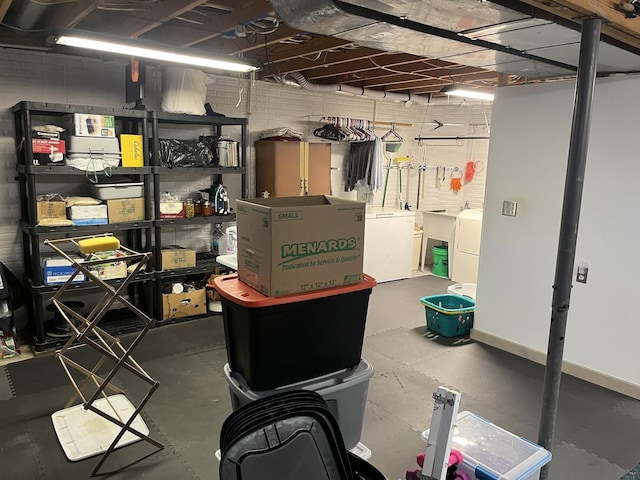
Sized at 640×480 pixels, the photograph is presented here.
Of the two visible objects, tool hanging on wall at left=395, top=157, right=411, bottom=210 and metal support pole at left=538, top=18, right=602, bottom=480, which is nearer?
metal support pole at left=538, top=18, right=602, bottom=480

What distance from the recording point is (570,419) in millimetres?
3184

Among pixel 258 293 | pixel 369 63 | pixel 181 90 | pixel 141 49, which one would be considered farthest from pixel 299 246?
pixel 369 63

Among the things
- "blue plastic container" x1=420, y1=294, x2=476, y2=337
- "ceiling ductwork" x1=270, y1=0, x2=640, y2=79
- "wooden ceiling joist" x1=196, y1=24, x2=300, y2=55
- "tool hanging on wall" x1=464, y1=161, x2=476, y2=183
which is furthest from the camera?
"tool hanging on wall" x1=464, y1=161, x2=476, y2=183

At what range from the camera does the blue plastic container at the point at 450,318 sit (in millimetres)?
4539

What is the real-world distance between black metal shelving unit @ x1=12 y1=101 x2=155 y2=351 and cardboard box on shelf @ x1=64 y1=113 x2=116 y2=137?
0.05 metres

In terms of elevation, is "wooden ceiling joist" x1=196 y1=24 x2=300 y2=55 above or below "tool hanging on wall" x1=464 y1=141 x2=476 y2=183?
above

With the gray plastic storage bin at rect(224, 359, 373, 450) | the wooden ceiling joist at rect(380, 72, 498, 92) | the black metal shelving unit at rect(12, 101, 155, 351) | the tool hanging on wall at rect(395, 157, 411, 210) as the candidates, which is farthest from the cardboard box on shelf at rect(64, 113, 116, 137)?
the tool hanging on wall at rect(395, 157, 411, 210)

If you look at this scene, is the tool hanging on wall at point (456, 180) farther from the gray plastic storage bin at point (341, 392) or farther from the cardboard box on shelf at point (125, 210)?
the gray plastic storage bin at point (341, 392)

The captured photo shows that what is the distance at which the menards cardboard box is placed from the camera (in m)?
1.98

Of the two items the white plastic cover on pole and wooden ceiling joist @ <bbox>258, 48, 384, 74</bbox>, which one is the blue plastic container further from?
the white plastic cover on pole

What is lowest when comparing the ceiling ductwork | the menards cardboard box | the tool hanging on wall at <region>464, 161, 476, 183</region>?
the menards cardboard box

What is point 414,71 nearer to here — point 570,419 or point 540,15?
point 540,15

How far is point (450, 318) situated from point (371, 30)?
303 cm

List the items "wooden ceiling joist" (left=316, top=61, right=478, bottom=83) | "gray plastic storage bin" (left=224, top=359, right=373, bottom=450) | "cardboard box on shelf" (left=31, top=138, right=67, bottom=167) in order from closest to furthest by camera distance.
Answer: "gray plastic storage bin" (left=224, top=359, right=373, bottom=450), "cardboard box on shelf" (left=31, top=138, right=67, bottom=167), "wooden ceiling joist" (left=316, top=61, right=478, bottom=83)
